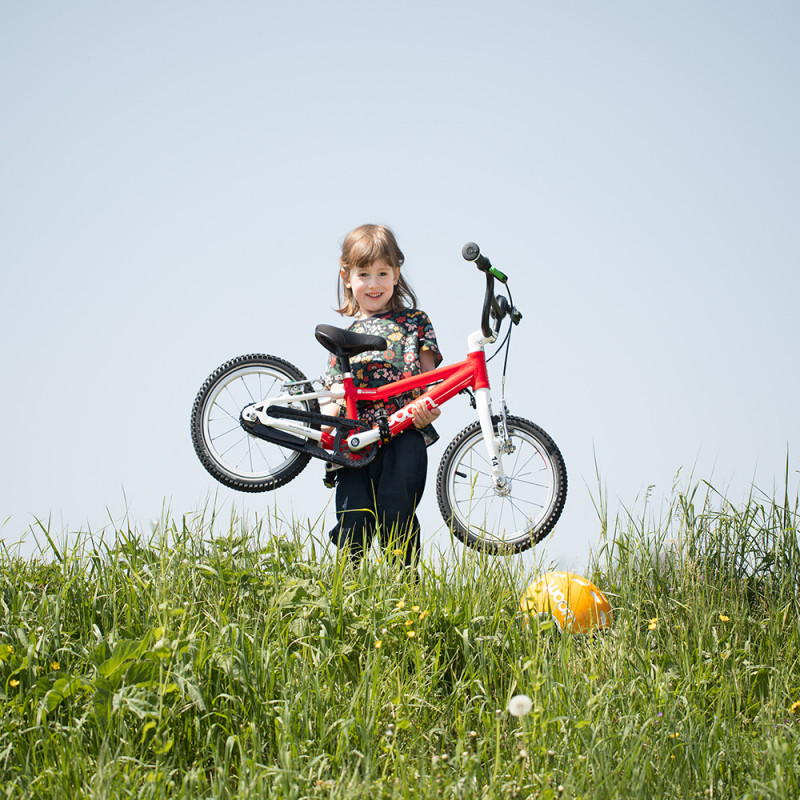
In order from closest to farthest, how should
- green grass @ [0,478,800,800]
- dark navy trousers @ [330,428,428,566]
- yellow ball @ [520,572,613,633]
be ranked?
green grass @ [0,478,800,800] < yellow ball @ [520,572,613,633] < dark navy trousers @ [330,428,428,566]

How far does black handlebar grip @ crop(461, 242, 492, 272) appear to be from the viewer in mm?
4996

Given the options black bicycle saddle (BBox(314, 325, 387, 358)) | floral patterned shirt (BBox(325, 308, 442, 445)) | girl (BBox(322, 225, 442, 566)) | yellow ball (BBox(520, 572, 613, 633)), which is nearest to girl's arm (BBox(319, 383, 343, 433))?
girl (BBox(322, 225, 442, 566))

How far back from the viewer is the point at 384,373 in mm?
5320

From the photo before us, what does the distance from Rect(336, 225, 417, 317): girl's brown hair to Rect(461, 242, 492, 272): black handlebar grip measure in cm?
58

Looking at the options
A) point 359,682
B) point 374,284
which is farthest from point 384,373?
point 359,682

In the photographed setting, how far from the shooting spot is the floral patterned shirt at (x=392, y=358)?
5266 millimetres

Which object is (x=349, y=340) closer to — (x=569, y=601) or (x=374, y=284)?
(x=374, y=284)

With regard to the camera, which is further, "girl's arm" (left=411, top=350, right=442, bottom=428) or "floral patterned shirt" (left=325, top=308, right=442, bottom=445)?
"floral patterned shirt" (left=325, top=308, right=442, bottom=445)

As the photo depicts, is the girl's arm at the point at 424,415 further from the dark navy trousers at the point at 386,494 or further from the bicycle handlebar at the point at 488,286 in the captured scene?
the bicycle handlebar at the point at 488,286

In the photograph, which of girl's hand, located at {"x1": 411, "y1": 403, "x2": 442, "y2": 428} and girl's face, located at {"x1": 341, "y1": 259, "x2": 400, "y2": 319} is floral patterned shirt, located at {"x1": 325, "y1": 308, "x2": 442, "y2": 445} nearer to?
girl's face, located at {"x1": 341, "y1": 259, "x2": 400, "y2": 319}

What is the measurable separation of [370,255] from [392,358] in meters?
0.70

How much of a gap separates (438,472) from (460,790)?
2.61m

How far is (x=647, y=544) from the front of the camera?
4559 millimetres

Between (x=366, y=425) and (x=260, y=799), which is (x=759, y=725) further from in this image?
(x=366, y=425)
